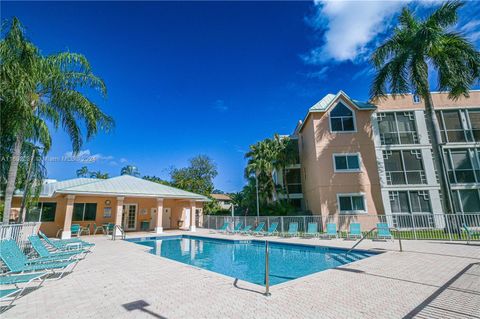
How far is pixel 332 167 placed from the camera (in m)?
19.6

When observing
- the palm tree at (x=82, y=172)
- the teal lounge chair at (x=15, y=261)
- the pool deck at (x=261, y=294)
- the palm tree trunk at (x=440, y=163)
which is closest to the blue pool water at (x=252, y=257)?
the pool deck at (x=261, y=294)

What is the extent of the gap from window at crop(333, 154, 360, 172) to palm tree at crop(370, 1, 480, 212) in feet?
17.0

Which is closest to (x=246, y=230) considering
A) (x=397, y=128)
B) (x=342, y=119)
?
(x=342, y=119)

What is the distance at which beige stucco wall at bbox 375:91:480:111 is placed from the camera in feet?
67.1

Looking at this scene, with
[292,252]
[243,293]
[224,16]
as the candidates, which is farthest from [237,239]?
[224,16]

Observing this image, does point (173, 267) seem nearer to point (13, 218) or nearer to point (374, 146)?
point (374, 146)

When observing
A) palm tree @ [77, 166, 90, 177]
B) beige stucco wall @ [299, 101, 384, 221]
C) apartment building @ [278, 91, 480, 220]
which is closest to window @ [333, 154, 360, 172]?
apartment building @ [278, 91, 480, 220]

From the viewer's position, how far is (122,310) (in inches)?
170

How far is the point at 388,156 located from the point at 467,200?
259 inches

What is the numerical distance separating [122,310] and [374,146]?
2124 cm

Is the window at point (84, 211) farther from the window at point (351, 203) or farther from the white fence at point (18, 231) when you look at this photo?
the window at point (351, 203)

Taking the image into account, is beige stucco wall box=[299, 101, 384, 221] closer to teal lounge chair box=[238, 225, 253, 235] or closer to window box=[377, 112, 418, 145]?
window box=[377, 112, 418, 145]

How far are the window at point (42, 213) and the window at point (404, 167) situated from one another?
28857 mm

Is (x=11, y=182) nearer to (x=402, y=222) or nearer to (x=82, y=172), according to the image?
(x=402, y=222)
